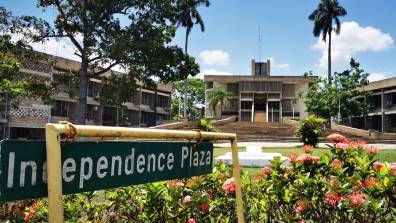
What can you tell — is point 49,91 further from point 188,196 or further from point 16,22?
point 188,196

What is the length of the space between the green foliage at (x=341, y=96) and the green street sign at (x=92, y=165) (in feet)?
125

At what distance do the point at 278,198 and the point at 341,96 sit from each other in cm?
3666

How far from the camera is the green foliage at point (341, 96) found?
127 feet

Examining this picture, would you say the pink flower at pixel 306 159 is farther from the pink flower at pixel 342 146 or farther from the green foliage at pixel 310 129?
the green foliage at pixel 310 129

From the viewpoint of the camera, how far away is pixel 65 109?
124ft

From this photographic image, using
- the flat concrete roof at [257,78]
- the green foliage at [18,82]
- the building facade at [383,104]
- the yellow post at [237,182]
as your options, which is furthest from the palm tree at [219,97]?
the yellow post at [237,182]

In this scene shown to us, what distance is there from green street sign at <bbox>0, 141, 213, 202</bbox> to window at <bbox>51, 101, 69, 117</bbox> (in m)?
35.2

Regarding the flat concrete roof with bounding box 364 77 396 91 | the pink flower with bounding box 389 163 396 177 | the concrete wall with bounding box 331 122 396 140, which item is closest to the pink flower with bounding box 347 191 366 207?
the pink flower with bounding box 389 163 396 177

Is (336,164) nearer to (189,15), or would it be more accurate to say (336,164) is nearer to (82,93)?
(82,93)

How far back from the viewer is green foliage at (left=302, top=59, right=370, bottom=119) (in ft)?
127

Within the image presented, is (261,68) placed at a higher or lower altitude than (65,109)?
higher

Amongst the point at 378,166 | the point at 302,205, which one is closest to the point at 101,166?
the point at 302,205

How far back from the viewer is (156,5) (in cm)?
2211

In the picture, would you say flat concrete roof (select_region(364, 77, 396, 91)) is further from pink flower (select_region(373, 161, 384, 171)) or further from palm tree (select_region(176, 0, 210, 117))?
pink flower (select_region(373, 161, 384, 171))
